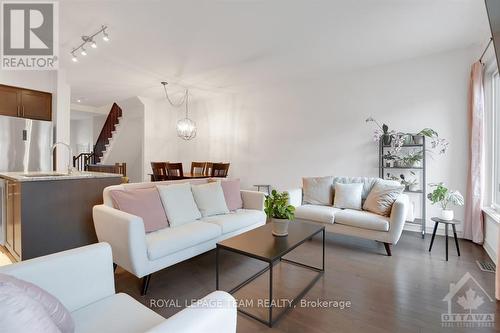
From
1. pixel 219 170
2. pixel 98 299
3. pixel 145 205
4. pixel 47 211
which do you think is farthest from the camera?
Answer: pixel 219 170


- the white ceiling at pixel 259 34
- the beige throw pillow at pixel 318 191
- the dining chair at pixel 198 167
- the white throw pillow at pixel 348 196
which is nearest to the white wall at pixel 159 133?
the dining chair at pixel 198 167

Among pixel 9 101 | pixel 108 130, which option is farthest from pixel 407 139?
pixel 108 130

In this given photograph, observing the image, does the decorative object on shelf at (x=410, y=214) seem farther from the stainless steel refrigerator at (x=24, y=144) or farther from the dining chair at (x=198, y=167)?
the stainless steel refrigerator at (x=24, y=144)

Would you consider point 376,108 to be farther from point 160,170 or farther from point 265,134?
point 160,170

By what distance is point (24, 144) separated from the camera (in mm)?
3879

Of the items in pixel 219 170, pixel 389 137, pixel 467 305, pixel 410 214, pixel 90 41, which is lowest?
pixel 467 305

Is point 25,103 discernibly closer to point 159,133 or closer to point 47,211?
point 47,211

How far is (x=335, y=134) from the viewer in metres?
4.45

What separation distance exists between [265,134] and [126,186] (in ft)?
10.9

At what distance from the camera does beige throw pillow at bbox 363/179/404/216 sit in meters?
3.04

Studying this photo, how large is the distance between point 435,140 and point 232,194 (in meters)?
3.13

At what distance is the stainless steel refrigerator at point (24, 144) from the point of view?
12.1ft

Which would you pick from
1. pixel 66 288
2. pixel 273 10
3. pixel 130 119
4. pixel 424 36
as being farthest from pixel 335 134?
pixel 130 119

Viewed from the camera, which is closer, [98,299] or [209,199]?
[98,299]
